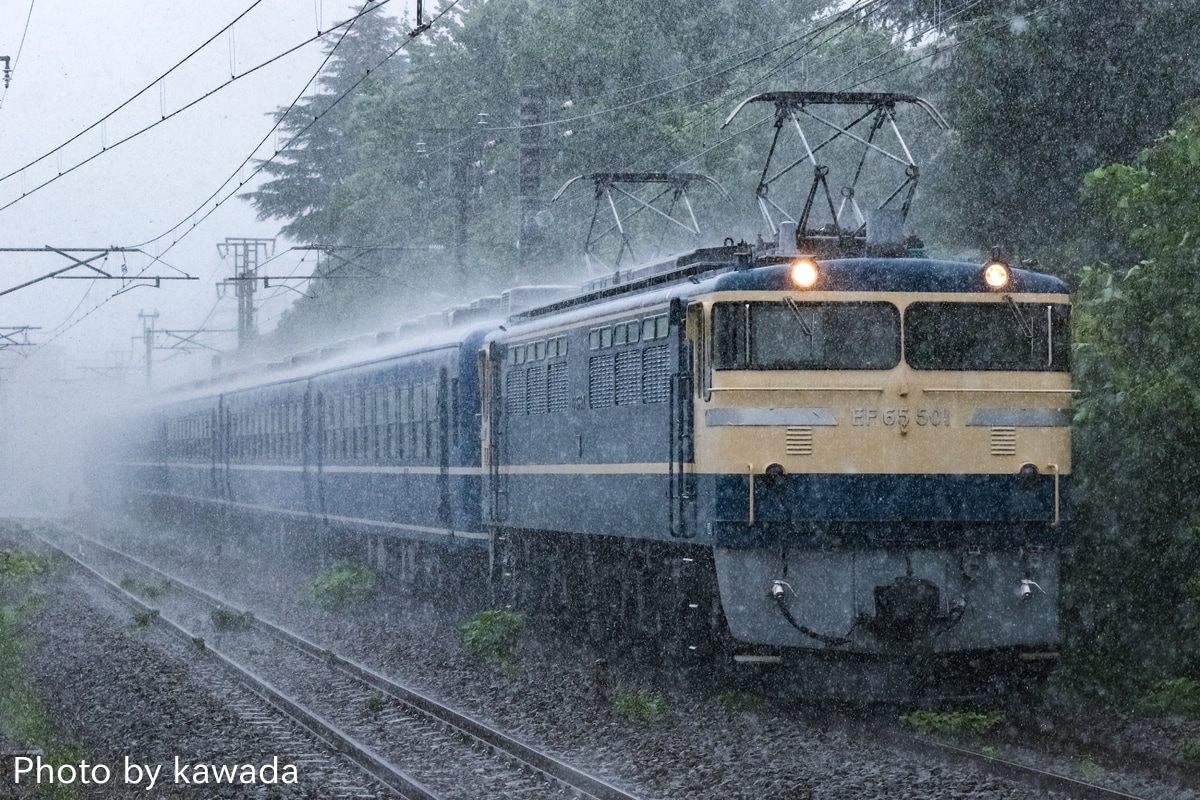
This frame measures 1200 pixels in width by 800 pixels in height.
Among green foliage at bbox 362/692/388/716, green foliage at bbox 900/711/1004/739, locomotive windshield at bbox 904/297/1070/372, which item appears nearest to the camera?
green foliage at bbox 900/711/1004/739

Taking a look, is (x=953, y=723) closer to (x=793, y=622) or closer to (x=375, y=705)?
(x=793, y=622)

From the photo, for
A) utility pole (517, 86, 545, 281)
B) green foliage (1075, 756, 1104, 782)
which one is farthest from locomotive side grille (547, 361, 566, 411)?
utility pole (517, 86, 545, 281)

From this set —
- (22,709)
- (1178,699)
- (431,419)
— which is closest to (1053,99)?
(431,419)

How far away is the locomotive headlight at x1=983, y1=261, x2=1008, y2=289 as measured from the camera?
41.2 ft

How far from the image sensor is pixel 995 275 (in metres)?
12.6

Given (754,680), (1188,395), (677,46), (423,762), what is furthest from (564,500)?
(677,46)

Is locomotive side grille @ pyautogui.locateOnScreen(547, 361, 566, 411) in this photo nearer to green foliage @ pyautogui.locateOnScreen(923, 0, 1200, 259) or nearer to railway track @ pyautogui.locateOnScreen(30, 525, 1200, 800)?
railway track @ pyautogui.locateOnScreen(30, 525, 1200, 800)

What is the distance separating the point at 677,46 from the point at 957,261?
38.6 meters

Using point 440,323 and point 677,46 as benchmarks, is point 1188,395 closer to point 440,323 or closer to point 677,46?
point 440,323

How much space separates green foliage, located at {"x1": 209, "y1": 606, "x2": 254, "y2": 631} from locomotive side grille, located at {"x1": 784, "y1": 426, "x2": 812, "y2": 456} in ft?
33.4

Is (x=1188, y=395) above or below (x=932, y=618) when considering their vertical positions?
above

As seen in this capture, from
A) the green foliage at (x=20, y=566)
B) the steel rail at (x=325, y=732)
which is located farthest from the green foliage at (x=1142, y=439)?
the green foliage at (x=20, y=566)

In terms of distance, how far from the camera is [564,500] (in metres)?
15.7

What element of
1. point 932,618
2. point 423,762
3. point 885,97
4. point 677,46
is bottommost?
point 423,762
